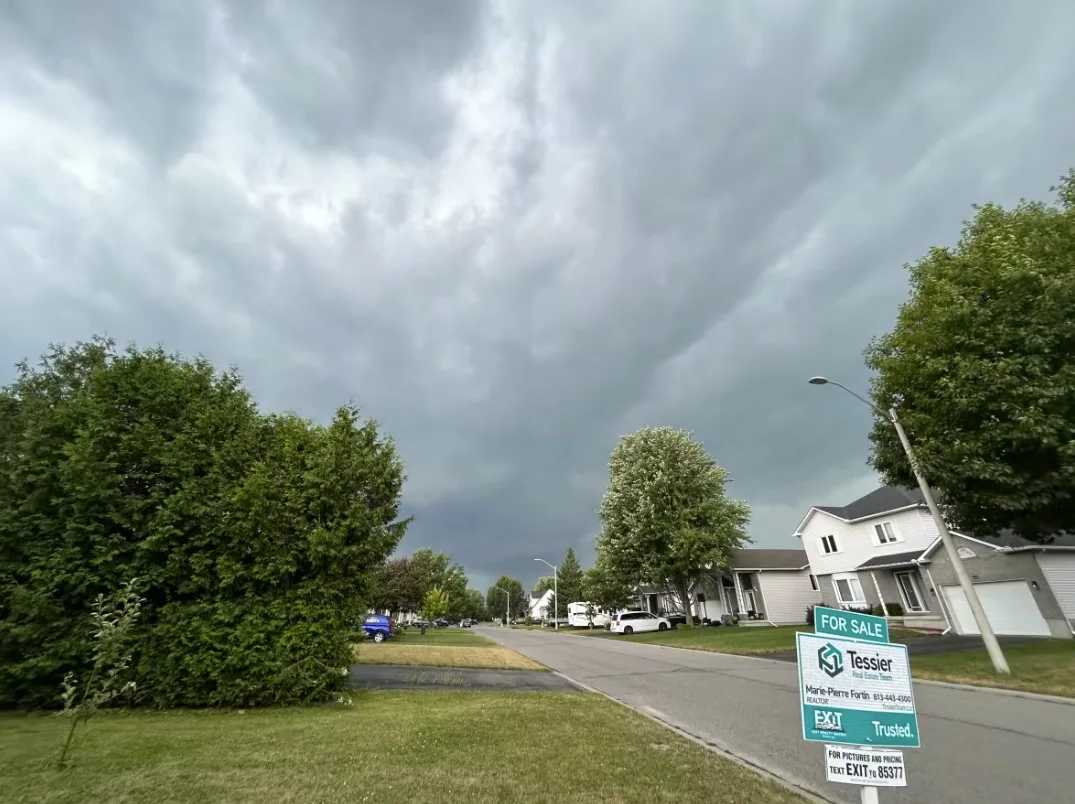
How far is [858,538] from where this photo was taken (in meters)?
33.7

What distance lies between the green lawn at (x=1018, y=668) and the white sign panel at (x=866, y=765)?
1054 centimetres

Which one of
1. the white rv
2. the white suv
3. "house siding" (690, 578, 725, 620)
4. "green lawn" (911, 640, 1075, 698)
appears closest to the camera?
"green lawn" (911, 640, 1075, 698)

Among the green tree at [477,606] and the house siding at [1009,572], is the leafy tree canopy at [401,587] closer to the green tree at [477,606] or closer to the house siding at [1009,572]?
the house siding at [1009,572]

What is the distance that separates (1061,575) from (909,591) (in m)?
9.05

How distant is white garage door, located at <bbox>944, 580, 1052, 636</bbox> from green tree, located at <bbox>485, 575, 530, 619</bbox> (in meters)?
122

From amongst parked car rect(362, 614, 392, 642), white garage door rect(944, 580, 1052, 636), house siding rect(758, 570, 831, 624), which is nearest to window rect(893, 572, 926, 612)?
white garage door rect(944, 580, 1052, 636)

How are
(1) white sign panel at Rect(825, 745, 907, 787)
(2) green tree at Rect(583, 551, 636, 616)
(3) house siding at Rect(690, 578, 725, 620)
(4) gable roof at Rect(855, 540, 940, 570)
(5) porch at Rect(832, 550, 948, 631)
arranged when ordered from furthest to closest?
(3) house siding at Rect(690, 578, 725, 620), (2) green tree at Rect(583, 551, 636, 616), (4) gable roof at Rect(855, 540, 940, 570), (5) porch at Rect(832, 550, 948, 631), (1) white sign panel at Rect(825, 745, 907, 787)

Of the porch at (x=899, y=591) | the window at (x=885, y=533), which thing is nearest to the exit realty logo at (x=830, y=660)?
the porch at (x=899, y=591)

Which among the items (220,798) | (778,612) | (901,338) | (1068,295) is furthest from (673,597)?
(220,798)

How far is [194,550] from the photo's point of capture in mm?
11289

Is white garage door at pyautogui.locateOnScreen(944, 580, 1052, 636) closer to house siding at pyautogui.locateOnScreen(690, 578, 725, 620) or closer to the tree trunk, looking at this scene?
the tree trunk

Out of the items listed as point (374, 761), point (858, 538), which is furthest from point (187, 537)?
point (858, 538)

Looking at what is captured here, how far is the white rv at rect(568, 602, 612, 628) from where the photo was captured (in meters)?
65.7

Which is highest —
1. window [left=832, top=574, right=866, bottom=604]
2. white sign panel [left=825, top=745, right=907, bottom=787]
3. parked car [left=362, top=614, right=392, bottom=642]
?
window [left=832, top=574, right=866, bottom=604]
